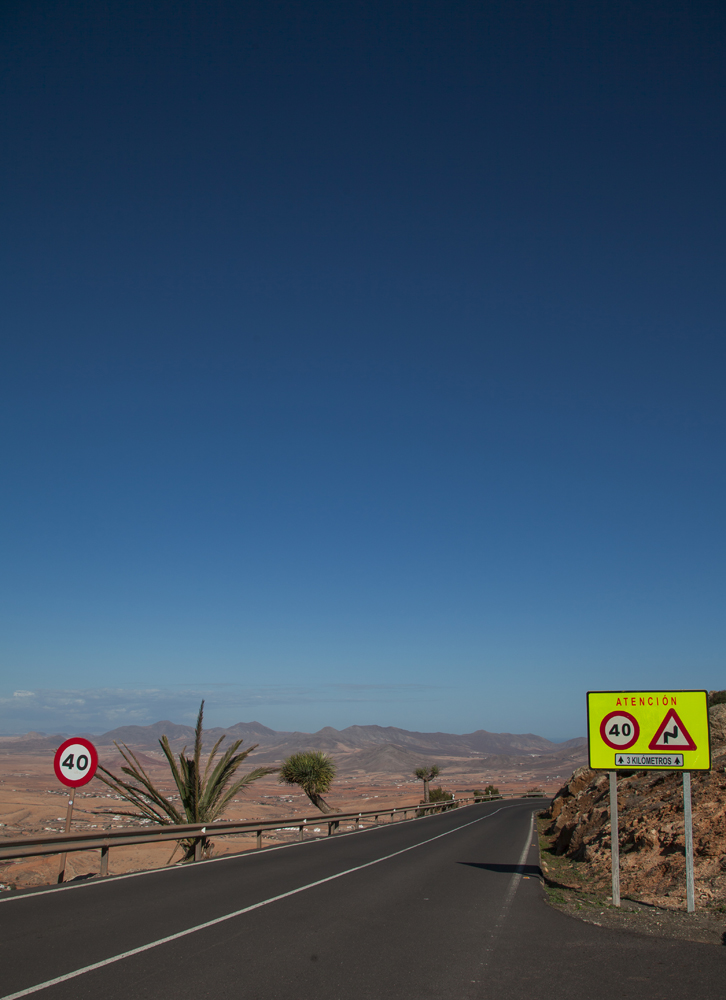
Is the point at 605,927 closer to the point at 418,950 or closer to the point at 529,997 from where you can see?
the point at 418,950

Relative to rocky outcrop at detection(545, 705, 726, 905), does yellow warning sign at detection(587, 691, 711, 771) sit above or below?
above

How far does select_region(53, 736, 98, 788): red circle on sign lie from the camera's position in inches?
474

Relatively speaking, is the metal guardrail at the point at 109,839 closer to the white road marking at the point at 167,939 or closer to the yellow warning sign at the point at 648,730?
the white road marking at the point at 167,939

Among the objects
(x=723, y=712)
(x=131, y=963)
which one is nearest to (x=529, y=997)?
(x=131, y=963)

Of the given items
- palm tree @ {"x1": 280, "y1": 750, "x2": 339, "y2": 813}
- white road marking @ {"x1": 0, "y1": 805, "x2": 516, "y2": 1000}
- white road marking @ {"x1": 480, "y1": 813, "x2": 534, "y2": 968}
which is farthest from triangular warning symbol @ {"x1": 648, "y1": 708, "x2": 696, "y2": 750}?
palm tree @ {"x1": 280, "y1": 750, "x2": 339, "y2": 813}

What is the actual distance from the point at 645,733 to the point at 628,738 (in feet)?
0.86

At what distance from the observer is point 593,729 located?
35.2 ft

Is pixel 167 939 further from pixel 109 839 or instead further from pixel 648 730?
pixel 648 730

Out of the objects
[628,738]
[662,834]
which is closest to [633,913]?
[628,738]

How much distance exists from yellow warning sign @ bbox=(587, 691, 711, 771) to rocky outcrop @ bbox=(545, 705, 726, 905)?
1.89m

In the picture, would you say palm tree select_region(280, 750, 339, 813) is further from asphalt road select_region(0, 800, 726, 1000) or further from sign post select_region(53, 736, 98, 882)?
sign post select_region(53, 736, 98, 882)

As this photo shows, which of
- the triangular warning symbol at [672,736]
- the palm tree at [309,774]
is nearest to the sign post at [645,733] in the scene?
the triangular warning symbol at [672,736]

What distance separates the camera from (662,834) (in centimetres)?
1242

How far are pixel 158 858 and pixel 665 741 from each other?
1996 cm
